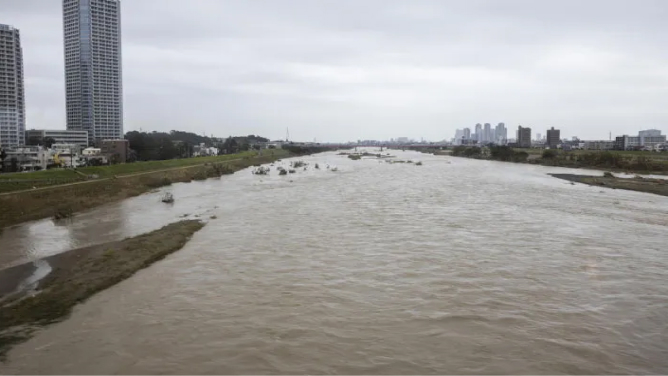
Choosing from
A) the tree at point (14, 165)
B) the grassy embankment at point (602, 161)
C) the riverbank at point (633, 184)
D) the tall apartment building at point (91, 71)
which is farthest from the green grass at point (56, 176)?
the tall apartment building at point (91, 71)

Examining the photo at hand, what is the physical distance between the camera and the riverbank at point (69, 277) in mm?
6469

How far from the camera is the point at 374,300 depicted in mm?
7379

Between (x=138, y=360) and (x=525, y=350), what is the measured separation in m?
4.92

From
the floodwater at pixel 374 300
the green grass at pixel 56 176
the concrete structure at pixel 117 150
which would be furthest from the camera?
the concrete structure at pixel 117 150

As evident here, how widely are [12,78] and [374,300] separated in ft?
262

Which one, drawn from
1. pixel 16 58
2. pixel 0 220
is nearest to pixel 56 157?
pixel 0 220

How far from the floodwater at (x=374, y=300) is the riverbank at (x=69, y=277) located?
29 cm

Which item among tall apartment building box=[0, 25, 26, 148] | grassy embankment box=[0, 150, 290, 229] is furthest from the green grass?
tall apartment building box=[0, 25, 26, 148]

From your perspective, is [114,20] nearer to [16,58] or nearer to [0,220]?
[16,58]

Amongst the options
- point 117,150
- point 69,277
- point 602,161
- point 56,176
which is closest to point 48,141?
point 117,150

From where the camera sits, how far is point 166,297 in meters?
7.57

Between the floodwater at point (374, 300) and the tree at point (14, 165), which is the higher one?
the tree at point (14, 165)

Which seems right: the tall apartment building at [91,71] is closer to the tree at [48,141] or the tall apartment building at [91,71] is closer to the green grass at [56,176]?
the tree at [48,141]

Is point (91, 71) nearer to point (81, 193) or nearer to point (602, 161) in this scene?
point (81, 193)
